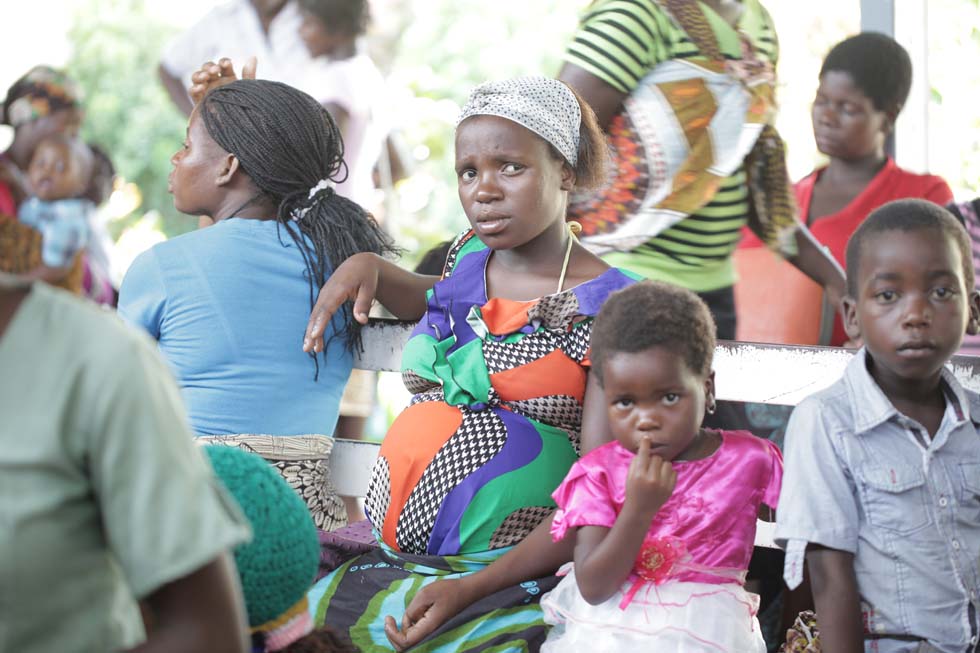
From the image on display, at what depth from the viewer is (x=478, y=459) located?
2.46 m

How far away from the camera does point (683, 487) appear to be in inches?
87.2

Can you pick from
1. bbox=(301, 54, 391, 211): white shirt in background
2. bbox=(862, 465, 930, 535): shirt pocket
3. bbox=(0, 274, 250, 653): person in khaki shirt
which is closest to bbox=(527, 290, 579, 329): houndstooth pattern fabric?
bbox=(862, 465, 930, 535): shirt pocket

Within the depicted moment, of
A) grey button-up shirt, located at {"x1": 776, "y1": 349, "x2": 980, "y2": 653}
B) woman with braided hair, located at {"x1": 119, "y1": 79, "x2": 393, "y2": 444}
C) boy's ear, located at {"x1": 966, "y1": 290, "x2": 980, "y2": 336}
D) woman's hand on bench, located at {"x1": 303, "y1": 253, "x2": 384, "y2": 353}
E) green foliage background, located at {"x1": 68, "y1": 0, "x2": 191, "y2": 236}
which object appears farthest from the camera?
green foliage background, located at {"x1": 68, "y1": 0, "x2": 191, "y2": 236}

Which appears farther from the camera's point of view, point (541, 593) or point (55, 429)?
point (541, 593)

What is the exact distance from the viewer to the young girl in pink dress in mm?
2127

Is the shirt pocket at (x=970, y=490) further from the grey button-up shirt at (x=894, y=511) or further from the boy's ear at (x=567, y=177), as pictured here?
the boy's ear at (x=567, y=177)

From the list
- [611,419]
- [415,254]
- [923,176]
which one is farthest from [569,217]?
[415,254]

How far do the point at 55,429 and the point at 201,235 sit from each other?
1.83 m

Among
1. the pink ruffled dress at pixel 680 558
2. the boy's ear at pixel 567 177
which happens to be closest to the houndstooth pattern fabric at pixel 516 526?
the pink ruffled dress at pixel 680 558

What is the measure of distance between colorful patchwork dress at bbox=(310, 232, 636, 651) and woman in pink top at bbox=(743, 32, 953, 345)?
4.90ft

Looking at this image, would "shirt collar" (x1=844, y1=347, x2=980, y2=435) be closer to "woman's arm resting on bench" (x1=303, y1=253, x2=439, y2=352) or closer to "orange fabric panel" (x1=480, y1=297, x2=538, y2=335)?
"orange fabric panel" (x1=480, y1=297, x2=538, y2=335)

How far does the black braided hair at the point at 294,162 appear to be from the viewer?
3.08 m

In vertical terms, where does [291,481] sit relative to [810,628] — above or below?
above

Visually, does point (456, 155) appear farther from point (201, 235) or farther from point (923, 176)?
point (923, 176)
